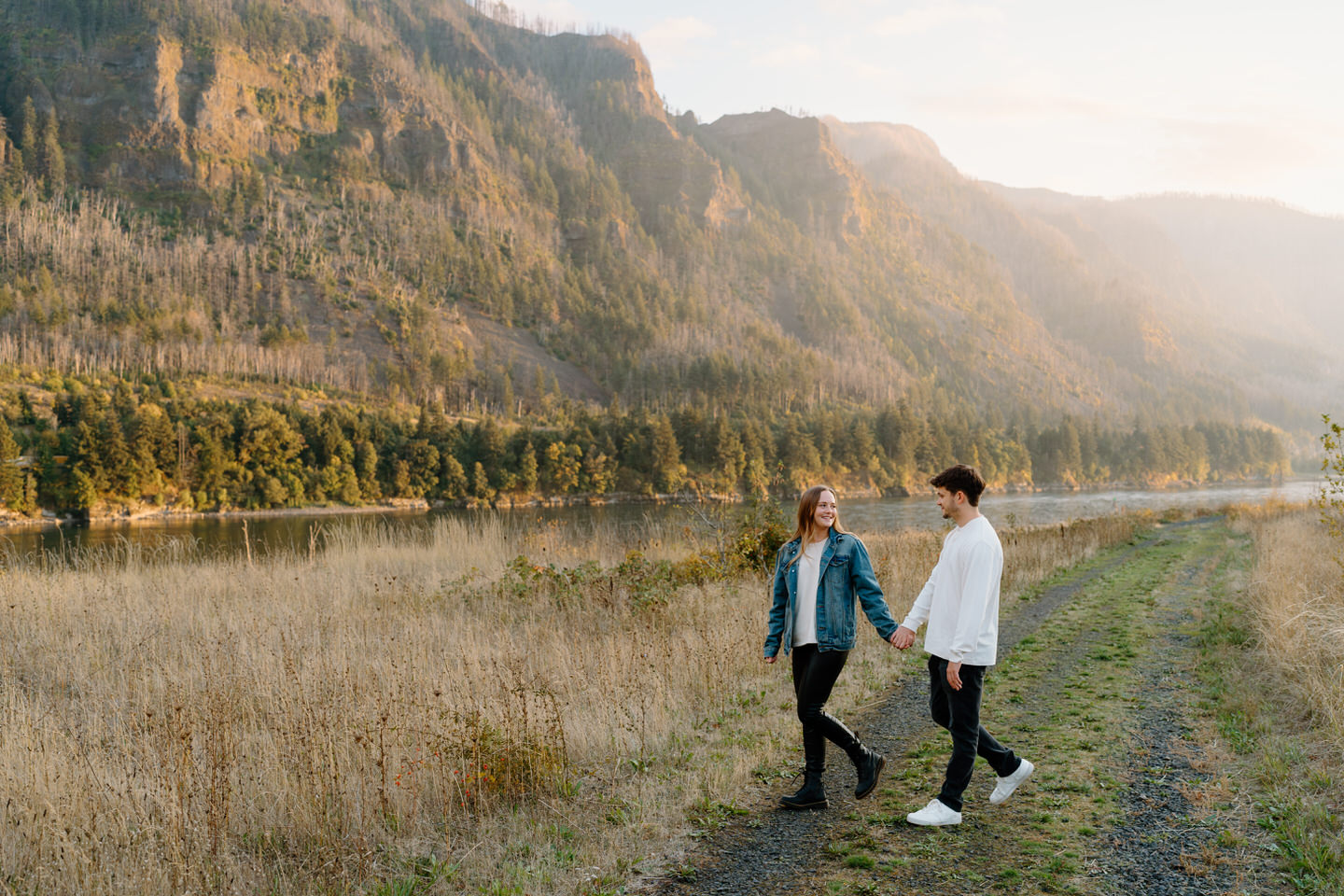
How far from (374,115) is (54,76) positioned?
62482mm

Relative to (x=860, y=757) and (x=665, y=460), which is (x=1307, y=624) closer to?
(x=860, y=757)

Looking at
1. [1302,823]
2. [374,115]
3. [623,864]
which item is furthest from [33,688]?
[374,115]

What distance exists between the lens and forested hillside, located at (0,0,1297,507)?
248 ft

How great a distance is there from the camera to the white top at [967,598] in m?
4.04

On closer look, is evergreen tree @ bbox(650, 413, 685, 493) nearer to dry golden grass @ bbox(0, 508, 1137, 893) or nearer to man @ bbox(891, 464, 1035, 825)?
dry golden grass @ bbox(0, 508, 1137, 893)

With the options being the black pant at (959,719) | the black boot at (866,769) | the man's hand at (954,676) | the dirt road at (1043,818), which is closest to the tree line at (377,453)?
the dirt road at (1043,818)

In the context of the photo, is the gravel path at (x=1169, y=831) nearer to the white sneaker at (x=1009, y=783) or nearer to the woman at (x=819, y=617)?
the white sneaker at (x=1009, y=783)

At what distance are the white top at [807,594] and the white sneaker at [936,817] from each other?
1.13 metres

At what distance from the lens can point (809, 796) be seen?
4578 millimetres

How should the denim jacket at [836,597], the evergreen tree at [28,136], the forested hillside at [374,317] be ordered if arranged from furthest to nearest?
the evergreen tree at [28,136] < the forested hillside at [374,317] < the denim jacket at [836,597]

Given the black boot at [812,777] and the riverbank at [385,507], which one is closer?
the black boot at [812,777]

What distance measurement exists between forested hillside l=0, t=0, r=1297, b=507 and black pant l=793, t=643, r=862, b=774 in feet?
227

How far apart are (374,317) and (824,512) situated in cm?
13609

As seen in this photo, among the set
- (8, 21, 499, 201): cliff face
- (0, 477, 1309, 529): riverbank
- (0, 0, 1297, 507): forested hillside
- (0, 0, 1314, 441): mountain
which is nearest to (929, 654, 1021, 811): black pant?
(0, 477, 1309, 529): riverbank
